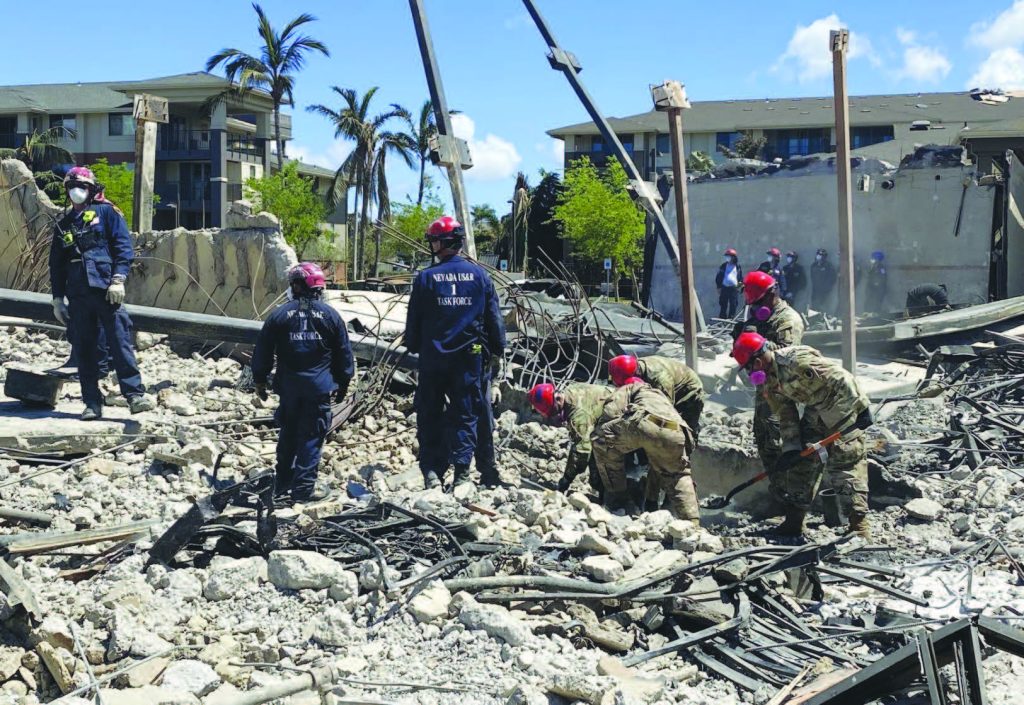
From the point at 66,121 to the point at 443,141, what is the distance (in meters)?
42.5

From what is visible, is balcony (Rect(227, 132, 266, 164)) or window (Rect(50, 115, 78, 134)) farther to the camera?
window (Rect(50, 115, 78, 134))

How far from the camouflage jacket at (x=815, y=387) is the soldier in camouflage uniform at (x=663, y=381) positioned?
0.81m

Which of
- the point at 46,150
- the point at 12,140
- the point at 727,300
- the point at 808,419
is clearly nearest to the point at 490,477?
the point at 808,419

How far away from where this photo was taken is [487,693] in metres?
3.82

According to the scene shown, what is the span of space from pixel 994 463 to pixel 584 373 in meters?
3.77

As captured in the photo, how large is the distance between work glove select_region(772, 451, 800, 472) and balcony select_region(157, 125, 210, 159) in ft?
133

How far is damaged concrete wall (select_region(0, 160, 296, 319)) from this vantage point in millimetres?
10445

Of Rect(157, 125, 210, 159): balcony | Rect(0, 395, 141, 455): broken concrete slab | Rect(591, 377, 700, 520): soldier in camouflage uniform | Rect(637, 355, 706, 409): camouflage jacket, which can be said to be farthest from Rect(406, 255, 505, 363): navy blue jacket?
Rect(157, 125, 210, 159): balcony

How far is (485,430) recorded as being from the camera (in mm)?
6996

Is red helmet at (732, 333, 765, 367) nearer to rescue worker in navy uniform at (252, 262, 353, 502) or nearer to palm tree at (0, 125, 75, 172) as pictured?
rescue worker in navy uniform at (252, 262, 353, 502)

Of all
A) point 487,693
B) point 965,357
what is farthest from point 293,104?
point 487,693

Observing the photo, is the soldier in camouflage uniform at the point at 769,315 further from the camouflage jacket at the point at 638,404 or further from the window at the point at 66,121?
the window at the point at 66,121

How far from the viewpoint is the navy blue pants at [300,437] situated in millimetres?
6398

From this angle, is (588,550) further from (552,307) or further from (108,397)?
(552,307)
